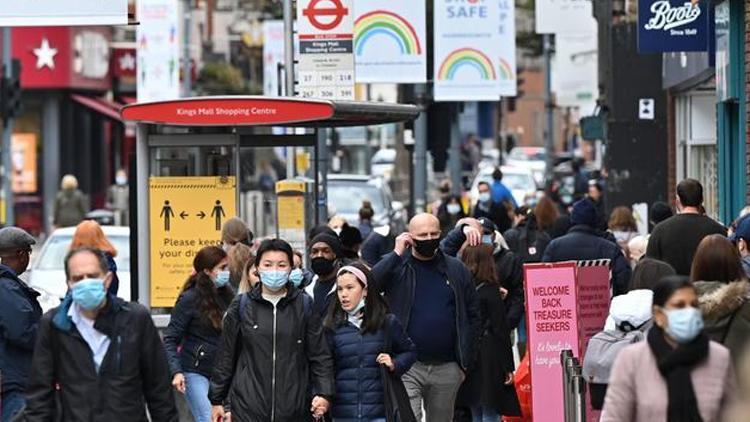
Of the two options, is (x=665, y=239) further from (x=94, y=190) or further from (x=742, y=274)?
(x=94, y=190)

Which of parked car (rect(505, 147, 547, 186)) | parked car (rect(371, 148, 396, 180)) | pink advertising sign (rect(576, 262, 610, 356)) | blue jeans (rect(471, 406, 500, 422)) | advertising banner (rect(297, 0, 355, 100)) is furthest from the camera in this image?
parked car (rect(505, 147, 547, 186))

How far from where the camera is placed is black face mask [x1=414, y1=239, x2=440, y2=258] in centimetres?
1249

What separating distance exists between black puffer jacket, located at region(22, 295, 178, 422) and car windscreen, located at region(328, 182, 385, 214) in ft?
75.5

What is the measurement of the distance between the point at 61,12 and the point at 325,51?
4.88 metres

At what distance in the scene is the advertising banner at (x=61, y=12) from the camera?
1523 cm

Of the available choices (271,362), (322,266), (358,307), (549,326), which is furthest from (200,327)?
(549,326)

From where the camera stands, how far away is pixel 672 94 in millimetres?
29547

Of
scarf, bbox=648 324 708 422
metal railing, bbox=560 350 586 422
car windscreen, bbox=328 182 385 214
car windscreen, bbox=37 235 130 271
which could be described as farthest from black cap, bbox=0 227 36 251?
car windscreen, bbox=328 182 385 214

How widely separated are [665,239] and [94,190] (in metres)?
44.3

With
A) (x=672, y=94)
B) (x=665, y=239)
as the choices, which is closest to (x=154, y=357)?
(x=665, y=239)

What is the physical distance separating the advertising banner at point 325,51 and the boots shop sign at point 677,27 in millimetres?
3600

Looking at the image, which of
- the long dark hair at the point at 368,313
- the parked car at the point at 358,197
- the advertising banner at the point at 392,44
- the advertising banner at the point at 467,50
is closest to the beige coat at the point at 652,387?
the long dark hair at the point at 368,313

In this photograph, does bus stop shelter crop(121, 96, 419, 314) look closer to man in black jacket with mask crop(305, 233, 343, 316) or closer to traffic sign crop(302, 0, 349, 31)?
traffic sign crop(302, 0, 349, 31)

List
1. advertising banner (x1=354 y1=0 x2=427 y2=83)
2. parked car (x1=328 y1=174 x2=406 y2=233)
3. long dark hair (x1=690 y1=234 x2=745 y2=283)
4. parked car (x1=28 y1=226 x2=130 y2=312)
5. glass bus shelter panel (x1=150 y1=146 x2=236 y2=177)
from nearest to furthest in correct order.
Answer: long dark hair (x1=690 y1=234 x2=745 y2=283) < glass bus shelter panel (x1=150 y1=146 x2=236 y2=177) < parked car (x1=28 y1=226 x2=130 y2=312) < advertising banner (x1=354 y1=0 x2=427 y2=83) < parked car (x1=328 y1=174 x2=406 y2=233)
